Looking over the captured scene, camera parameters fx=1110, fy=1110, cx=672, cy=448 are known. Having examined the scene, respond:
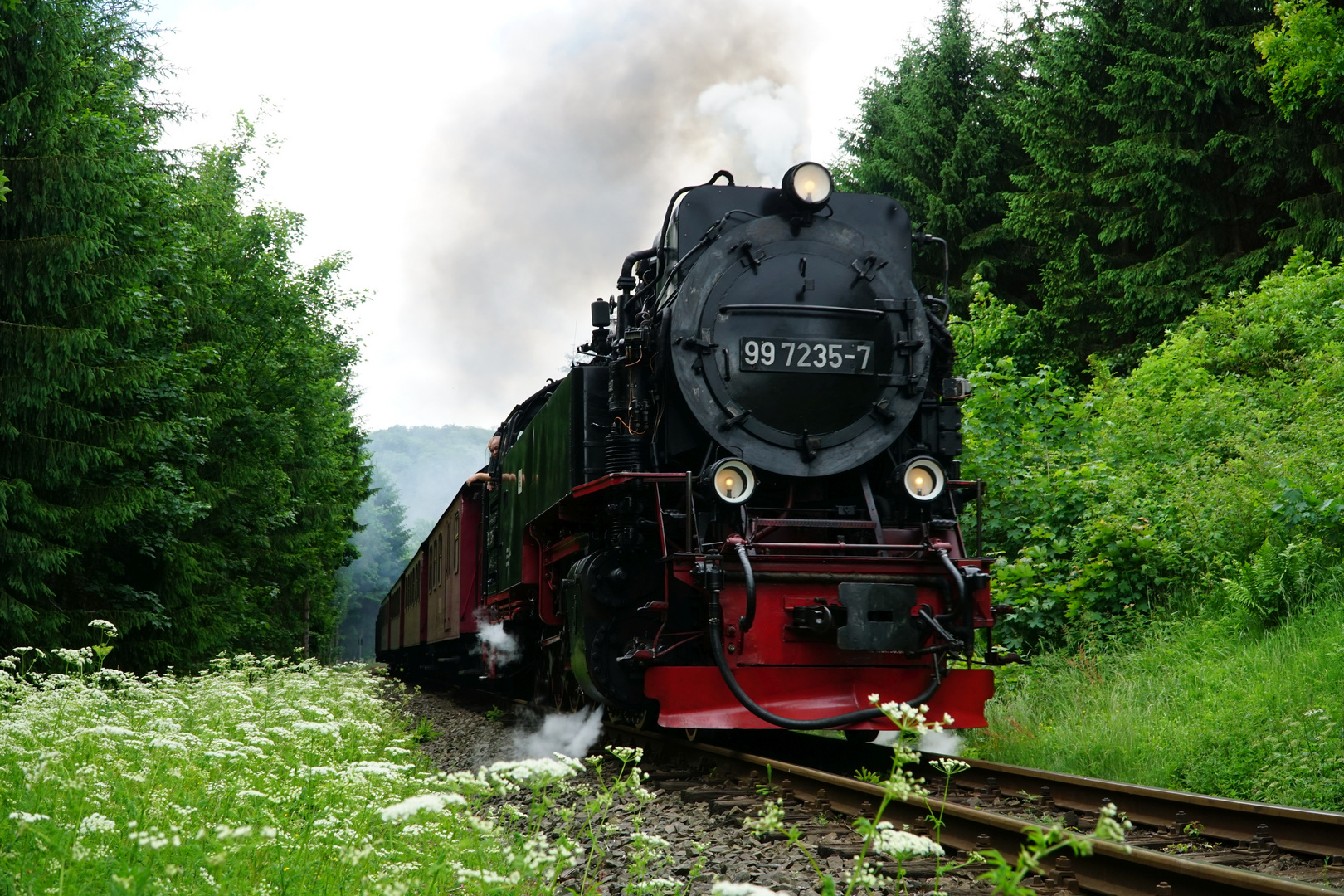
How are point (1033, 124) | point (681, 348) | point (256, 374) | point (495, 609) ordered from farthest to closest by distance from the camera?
point (256, 374)
point (1033, 124)
point (495, 609)
point (681, 348)

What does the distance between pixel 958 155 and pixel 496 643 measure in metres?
14.1

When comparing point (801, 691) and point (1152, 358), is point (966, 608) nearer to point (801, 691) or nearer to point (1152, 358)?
point (801, 691)

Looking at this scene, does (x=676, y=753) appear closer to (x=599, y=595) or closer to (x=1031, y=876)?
(x=599, y=595)

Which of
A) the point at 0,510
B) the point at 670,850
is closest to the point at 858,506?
the point at 670,850

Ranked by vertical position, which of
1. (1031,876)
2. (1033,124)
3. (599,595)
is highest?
(1033,124)

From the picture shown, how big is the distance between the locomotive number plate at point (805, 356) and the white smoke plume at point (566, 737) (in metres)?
2.79

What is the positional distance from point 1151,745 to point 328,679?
657 cm

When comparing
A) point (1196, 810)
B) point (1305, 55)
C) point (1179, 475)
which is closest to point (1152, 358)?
point (1305, 55)

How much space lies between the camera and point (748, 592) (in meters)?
5.79

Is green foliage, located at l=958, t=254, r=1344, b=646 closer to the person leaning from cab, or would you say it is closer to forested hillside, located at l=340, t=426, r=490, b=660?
the person leaning from cab

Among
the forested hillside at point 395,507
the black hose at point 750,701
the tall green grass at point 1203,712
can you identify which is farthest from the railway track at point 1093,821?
the forested hillside at point 395,507

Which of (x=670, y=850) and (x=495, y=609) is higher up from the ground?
(x=495, y=609)

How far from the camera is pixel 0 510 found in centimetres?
926

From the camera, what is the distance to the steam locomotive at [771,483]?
610 centimetres
